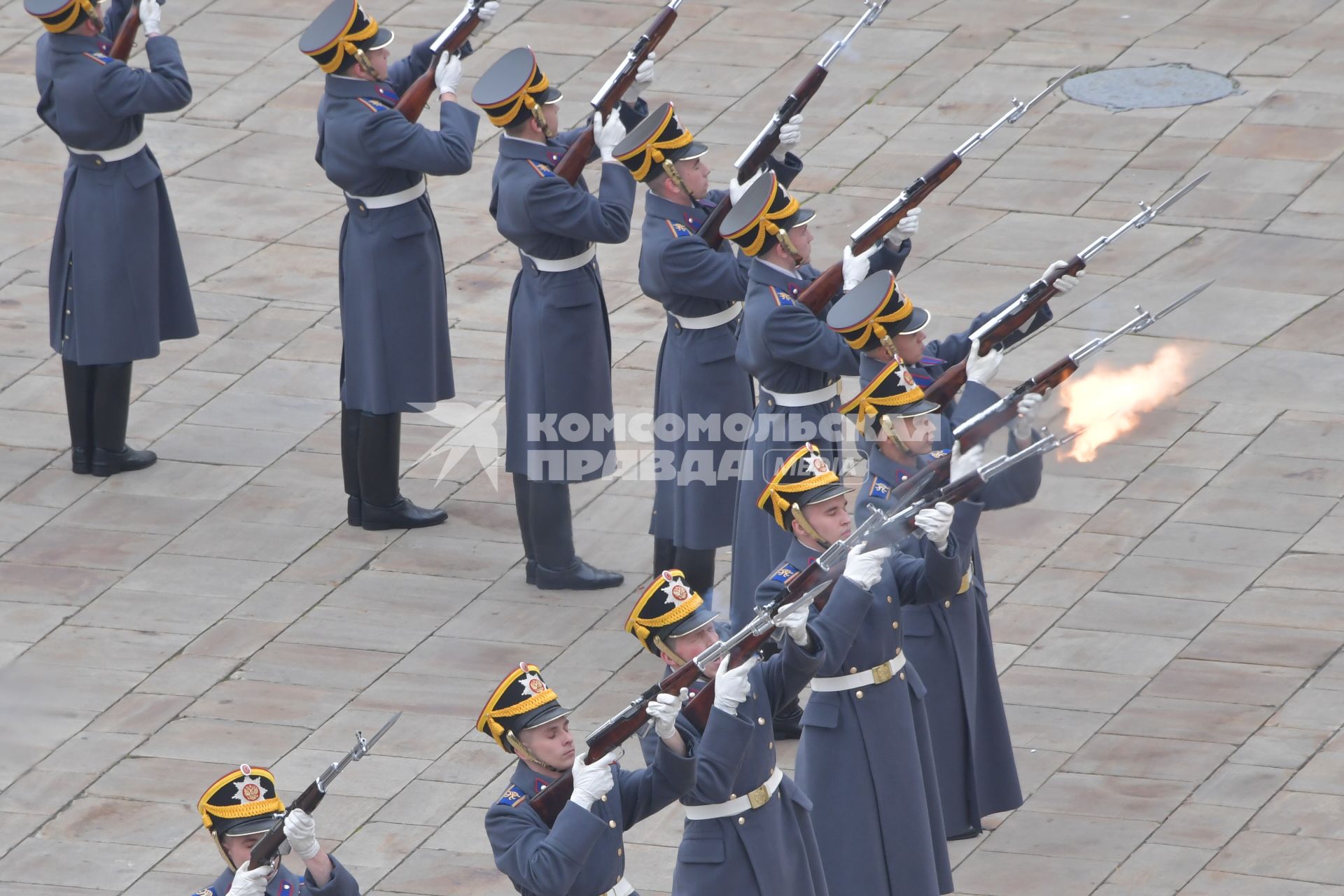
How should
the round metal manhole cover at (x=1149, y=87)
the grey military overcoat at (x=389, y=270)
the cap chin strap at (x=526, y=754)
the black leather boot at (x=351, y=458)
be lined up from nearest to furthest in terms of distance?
the cap chin strap at (x=526, y=754) < the grey military overcoat at (x=389, y=270) < the black leather boot at (x=351, y=458) < the round metal manhole cover at (x=1149, y=87)

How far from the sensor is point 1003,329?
9008 millimetres

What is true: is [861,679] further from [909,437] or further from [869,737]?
[909,437]

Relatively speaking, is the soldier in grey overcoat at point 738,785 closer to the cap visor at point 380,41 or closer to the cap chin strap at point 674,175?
the cap chin strap at point 674,175

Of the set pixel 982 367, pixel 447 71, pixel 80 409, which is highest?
pixel 447 71

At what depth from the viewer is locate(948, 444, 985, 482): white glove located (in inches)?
297

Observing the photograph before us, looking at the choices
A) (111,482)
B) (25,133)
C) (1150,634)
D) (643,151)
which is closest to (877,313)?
(643,151)

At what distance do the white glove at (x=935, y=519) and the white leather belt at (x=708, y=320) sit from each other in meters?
2.82

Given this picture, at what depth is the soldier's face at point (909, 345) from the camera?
901 cm

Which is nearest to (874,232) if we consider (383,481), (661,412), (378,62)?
(661,412)

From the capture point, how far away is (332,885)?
6930 mm

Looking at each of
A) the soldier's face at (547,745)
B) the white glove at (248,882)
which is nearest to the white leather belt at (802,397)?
the soldier's face at (547,745)

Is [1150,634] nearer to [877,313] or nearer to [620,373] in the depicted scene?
[877,313]

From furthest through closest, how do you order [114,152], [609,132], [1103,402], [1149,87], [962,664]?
[1149,87], [114,152], [609,132], [962,664], [1103,402]

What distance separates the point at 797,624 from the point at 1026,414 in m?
1.16
